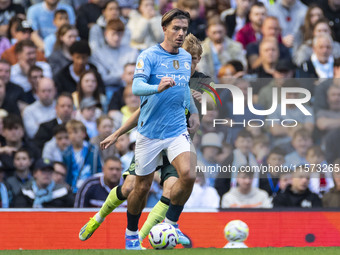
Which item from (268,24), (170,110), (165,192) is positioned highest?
(268,24)

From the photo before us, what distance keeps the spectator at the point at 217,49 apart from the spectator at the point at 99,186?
302 centimetres

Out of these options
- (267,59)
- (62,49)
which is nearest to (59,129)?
(62,49)

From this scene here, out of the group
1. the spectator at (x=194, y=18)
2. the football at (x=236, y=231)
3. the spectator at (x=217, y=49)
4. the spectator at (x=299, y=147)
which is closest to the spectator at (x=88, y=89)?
the spectator at (x=217, y=49)

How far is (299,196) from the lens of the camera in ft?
33.6

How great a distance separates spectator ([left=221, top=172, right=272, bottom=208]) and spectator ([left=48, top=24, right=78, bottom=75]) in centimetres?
371

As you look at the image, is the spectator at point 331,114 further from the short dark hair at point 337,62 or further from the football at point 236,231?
the football at point 236,231

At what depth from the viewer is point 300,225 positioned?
9.60 metres

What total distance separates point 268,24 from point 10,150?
4.86m

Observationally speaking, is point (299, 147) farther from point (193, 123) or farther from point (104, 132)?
point (193, 123)

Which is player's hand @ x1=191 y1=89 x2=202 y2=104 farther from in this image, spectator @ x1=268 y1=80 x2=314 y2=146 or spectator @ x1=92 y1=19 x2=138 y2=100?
Answer: spectator @ x1=92 y1=19 x2=138 y2=100

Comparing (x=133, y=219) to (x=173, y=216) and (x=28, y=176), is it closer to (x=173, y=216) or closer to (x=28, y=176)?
(x=173, y=216)

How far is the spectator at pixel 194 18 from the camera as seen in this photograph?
1298cm

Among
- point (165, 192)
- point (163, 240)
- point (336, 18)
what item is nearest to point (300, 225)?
point (165, 192)

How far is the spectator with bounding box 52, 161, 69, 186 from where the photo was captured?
10.7 meters
